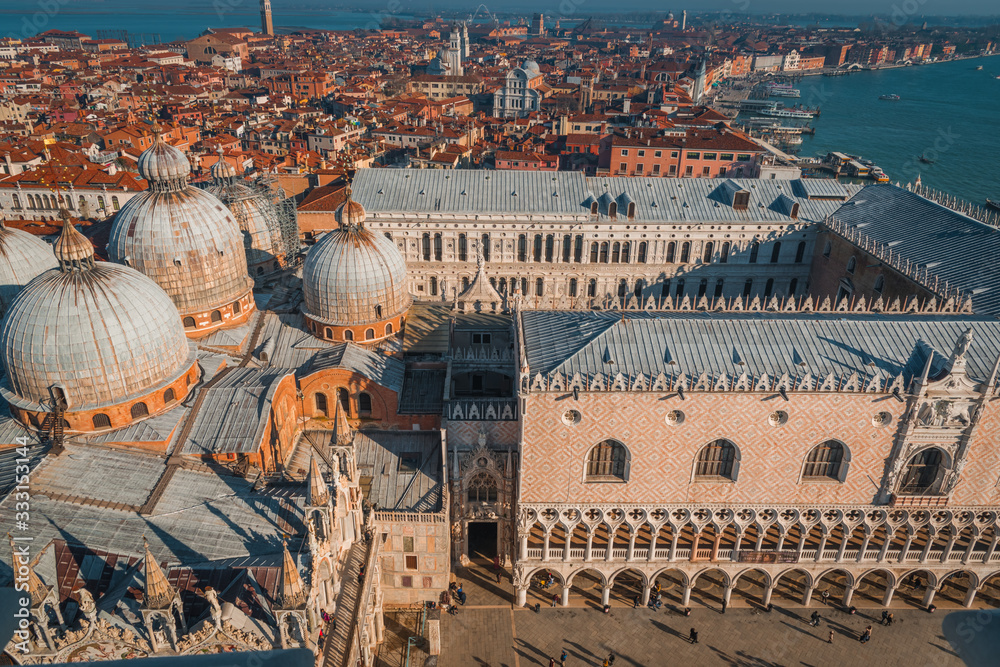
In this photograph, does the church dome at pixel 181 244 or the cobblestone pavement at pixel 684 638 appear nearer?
the cobblestone pavement at pixel 684 638

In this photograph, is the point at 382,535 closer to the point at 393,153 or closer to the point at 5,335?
the point at 5,335

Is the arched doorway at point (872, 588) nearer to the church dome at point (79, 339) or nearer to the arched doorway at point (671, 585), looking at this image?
the arched doorway at point (671, 585)

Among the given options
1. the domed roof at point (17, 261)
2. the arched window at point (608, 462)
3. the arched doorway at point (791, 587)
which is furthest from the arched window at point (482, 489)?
the domed roof at point (17, 261)

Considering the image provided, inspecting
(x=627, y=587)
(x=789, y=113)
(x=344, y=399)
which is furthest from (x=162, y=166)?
(x=789, y=113)

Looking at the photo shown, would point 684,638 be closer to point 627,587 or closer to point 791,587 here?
point 627,587

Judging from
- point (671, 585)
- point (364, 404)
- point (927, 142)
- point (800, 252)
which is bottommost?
point (671, 585)

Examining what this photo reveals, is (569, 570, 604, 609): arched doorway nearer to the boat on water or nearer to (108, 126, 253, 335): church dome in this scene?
Result: (108, 126, 253, 335): church dome
